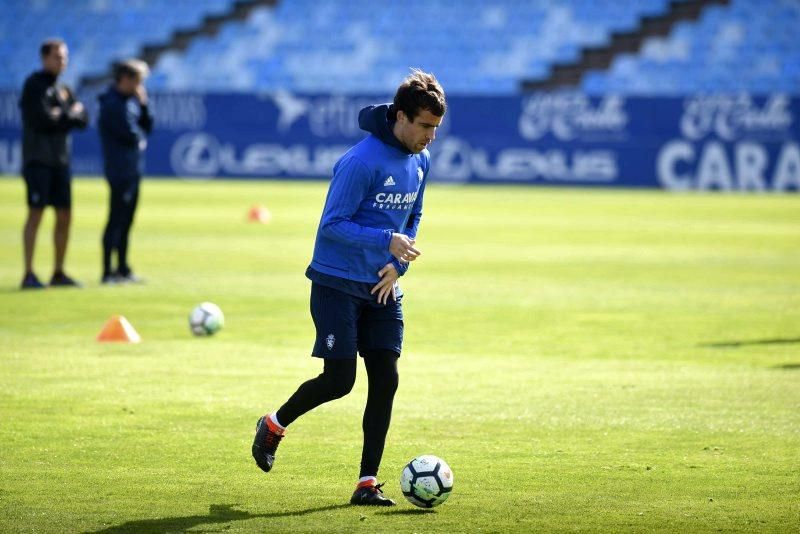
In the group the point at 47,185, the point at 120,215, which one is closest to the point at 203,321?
the point at 120,215

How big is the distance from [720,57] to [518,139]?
760 cm

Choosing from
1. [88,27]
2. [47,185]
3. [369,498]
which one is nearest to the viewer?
[369,498]

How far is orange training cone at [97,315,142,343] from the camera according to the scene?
1219 cm

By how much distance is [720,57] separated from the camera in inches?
1649

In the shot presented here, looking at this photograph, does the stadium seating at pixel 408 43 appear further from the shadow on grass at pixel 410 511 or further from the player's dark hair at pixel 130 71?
the shadow on grass at pixel 410 511

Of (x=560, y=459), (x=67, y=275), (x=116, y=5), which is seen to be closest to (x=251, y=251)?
(x=67, y=275)

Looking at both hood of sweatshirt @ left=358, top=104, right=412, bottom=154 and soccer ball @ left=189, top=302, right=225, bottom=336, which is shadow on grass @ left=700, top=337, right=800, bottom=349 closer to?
soccer ball @ left=189, top=302, right=225, bottom=336

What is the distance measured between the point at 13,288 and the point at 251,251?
18.0 ft

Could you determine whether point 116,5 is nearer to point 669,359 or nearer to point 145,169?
point 145,169

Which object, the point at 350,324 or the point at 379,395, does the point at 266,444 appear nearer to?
the point at 379,395

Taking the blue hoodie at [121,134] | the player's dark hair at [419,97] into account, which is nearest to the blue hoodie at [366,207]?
the player's dark hair at [419,97]

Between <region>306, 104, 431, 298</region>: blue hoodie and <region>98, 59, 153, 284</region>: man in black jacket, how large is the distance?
388 inches

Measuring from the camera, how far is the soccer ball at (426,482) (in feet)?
21.3

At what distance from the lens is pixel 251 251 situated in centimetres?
2128
